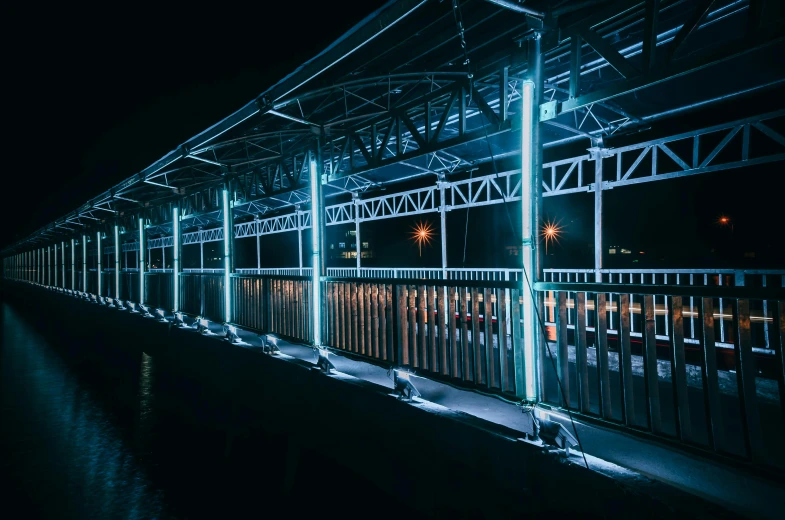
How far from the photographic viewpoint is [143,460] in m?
4.82

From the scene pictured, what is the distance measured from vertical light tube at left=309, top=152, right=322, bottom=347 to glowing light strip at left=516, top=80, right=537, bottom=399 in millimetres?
3236

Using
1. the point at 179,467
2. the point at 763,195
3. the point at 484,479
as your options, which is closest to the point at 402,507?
the point at 484,479

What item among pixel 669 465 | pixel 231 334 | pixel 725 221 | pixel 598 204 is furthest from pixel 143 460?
pixel 725 221

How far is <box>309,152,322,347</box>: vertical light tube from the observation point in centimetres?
601

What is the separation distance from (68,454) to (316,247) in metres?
3.80

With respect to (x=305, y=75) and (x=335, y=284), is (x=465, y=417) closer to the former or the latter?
(x=335, y=284)

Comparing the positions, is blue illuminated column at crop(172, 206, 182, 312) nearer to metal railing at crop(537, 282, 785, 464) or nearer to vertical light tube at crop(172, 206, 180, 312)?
vertical light tube at crop(172, 206, 180, 312)

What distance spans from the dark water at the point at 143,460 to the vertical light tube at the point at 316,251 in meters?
1.55

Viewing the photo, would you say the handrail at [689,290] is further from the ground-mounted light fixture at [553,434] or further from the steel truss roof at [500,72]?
the steel truss roof at [500,72]

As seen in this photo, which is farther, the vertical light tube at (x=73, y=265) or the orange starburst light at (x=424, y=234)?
the orange starburst light at (x=424, y=234)

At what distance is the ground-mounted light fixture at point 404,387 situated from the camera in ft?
14.4

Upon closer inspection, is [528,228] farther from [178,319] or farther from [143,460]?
[178,319]

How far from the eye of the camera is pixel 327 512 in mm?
3898

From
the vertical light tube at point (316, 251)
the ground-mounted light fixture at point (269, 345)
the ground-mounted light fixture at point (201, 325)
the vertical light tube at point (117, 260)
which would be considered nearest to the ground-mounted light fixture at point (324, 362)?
the vertical light tube at point (316, 251)
